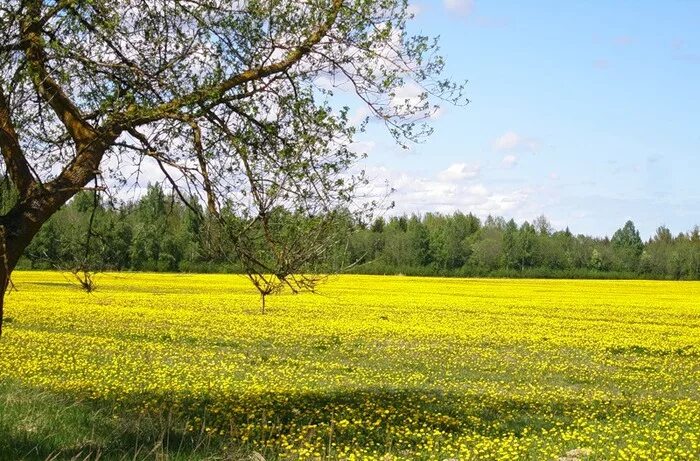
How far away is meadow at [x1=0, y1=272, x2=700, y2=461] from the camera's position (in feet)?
34.4

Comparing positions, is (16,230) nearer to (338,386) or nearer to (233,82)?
(233,82)

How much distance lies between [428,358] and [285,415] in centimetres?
1108

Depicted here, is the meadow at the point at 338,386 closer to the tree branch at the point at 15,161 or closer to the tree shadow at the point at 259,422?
the tree shadow at the point at 259,422

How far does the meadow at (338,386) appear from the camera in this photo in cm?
1048

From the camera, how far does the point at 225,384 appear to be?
1669 centimetres

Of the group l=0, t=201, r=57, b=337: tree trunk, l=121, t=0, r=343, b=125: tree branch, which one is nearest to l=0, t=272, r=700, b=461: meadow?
l=0, t=201, r=57, b=337: tree trunk

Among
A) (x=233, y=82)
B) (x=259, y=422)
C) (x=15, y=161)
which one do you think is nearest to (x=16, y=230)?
(x=15, y=161)

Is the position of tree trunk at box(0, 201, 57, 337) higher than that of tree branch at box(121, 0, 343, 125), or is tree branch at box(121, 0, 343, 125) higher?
tree branch at box(121, 0, 343, 125)

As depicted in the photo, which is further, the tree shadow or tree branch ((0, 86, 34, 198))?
tree branch ((0, 86, 34, 198))

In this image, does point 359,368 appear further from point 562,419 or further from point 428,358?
point 562,419

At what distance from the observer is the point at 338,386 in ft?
57.8

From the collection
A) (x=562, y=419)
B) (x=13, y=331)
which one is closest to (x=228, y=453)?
(x=562, y=419)

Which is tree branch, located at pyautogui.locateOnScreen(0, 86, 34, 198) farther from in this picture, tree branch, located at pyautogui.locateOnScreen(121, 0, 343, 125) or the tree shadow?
the tree shadow

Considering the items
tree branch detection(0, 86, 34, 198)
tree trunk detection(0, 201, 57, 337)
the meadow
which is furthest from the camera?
the meadow
